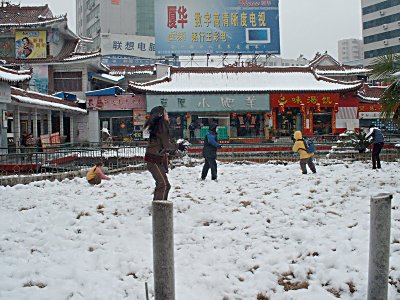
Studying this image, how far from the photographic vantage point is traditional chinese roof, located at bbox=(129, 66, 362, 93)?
1177 inches

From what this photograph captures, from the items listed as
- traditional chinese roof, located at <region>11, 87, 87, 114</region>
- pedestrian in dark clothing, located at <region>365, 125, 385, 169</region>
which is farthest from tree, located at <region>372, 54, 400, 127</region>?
traditional chinese roof, located at <region>11, 87, 87, 114</region>

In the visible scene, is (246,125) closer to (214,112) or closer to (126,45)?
(214,112)

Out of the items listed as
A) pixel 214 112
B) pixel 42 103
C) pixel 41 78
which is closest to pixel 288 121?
pixel 214 112

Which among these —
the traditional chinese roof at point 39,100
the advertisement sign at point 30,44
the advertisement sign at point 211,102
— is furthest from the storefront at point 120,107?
the advertisement sign at point 30,44

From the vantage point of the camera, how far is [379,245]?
3891 millimetres

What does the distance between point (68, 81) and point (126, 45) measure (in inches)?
798

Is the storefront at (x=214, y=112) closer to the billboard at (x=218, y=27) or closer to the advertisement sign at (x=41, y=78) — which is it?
the billboard at (x=218, y=27)

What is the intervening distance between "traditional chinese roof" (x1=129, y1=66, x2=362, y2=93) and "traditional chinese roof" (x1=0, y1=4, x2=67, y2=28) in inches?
309

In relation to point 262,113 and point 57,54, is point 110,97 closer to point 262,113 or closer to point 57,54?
point 57,54

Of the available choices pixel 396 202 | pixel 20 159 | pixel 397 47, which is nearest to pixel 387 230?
pixel 396 202

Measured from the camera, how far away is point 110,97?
30.7 metres

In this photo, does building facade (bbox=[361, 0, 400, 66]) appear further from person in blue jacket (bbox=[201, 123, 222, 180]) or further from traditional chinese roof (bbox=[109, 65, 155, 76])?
person in blue jacket (bbox=[201, 123, 222, 180])

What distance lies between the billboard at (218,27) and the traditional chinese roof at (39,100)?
972 cm

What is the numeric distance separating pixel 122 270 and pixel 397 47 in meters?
62.3
